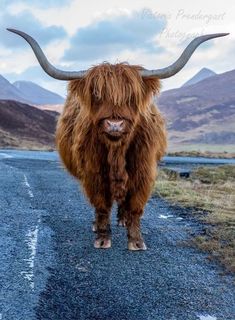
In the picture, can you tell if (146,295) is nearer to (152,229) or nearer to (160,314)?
(160,314)

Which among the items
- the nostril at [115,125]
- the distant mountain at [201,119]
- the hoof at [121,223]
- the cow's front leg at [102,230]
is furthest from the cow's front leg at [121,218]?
the distant mountain at [201,119]

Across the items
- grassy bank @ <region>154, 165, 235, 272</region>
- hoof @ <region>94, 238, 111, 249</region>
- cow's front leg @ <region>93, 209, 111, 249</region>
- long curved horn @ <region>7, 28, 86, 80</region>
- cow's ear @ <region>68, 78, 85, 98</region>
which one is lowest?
grassy bank @ <region>154, 165, 235, 272</region>

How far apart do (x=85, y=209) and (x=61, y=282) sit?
15.5 feet

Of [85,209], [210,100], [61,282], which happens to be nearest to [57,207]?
[85,209]

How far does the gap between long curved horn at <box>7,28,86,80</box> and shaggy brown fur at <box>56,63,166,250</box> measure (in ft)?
0.33

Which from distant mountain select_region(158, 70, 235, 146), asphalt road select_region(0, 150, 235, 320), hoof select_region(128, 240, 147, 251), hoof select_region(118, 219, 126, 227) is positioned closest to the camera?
asphalt road select_region(0, 150, 235, 320)

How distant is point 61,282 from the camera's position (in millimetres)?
5211

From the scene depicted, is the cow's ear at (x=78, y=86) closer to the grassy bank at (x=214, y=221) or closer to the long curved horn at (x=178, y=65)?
the long curved horn at (x=178, y=65)

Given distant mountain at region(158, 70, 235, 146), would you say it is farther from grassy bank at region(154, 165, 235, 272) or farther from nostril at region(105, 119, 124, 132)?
nostril at region(105, 119, 124, 132)

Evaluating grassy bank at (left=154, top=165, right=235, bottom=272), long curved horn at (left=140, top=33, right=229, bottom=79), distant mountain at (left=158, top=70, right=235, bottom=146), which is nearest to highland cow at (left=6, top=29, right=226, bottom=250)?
long curved horn at (left=140, top=33, right=229, bottom=79)

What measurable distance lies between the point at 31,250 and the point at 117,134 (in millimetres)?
1517

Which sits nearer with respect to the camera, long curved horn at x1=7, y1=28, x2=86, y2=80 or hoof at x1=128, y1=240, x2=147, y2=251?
long curved horn at x1=7, y1=28, x2=86, y2=80

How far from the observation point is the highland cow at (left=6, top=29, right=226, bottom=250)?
6.18 m

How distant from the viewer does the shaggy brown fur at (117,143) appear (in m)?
6.20
